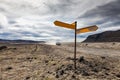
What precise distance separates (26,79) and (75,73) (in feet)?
8.78

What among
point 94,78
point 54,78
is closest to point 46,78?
point 54,78

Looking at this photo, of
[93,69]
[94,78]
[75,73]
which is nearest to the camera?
[94,78]

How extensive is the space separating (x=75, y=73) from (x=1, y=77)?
4149 millimetres

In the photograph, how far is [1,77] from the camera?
9.73 m

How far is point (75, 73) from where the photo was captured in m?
9.59

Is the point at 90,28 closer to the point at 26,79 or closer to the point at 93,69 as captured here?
the point at 93,69

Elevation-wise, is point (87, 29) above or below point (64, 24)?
below

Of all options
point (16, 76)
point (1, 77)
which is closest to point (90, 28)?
point (16, 76)

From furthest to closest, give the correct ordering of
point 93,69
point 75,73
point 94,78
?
point 93,69
point 75,73
point 94,78

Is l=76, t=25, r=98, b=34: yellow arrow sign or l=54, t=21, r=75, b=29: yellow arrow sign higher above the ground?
l=54, t=21, r=75, b=29: yellow arrow sign

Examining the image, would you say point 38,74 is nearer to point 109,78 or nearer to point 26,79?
point 26,79

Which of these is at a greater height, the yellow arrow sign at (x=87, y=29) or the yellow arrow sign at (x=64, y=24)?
the yellow arrow sign at (x=64, y=24)

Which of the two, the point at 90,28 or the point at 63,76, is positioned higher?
the point at 90,28

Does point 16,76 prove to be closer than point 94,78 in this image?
No
